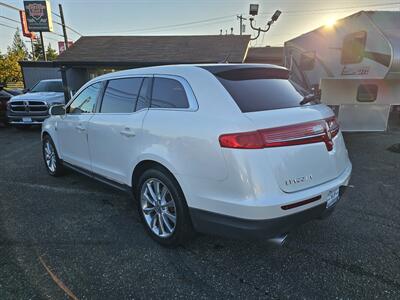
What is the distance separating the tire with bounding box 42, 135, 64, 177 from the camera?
5.01 meters

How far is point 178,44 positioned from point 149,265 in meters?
15.9

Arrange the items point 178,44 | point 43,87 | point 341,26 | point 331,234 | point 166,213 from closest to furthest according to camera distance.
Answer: point 166,213 < point 331,234 < point 341,26 < point 43,87 < point 178,44

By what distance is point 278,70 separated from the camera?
123 inches

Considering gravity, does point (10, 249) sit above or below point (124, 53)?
below

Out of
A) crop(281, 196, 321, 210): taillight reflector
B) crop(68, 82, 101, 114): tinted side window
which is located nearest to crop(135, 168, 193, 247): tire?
crop(281, 196, 321, 210): taillight reflector

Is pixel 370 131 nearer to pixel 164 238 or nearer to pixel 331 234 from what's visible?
pixel 331 234

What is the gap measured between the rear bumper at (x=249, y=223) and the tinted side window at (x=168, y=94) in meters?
0.96

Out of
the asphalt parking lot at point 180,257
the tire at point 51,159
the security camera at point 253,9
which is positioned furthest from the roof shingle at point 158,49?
the asphalt parking lot at point 180,257

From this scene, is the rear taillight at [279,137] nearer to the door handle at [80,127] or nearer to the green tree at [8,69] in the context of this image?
the door handle at [80,127]

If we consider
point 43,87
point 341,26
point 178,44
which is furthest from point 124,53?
point 341,26

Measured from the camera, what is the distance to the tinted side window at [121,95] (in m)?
3.31

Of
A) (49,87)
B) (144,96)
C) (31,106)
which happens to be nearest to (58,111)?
(144,96)

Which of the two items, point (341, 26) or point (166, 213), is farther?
point (341, 26)

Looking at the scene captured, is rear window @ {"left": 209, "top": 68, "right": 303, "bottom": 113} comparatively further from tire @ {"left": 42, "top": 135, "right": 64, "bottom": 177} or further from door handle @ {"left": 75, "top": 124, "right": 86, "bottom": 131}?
tire @ {"left": 42, "top": 135, "right": 64, "bottom": 177}
